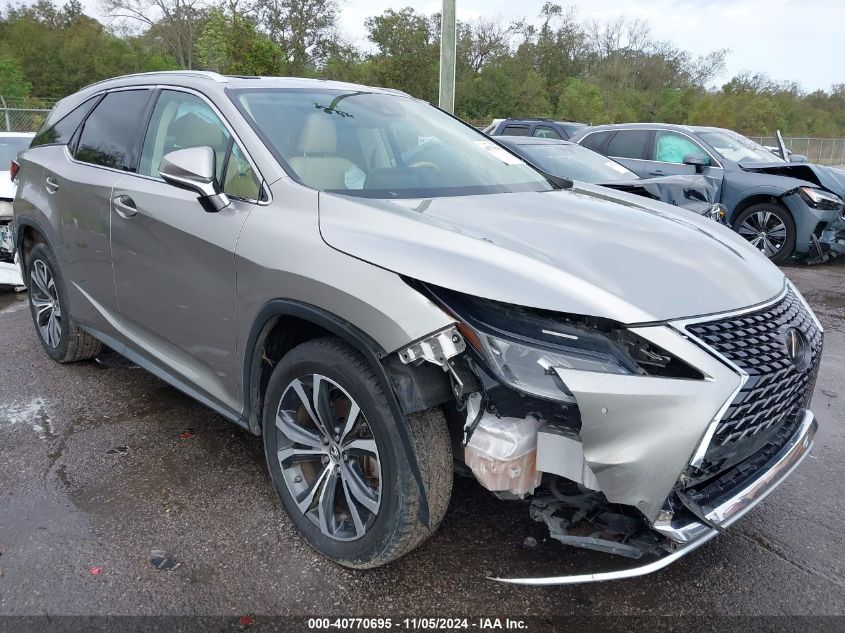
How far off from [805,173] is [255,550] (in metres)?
8.59

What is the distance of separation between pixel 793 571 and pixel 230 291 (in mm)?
2412

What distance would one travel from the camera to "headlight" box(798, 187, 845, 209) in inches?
317

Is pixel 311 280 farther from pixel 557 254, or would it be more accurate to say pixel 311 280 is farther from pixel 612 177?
pixel 612 177

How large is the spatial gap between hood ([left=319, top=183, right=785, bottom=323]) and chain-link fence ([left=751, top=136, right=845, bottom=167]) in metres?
33.2

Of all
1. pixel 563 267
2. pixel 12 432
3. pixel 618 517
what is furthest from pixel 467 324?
pixel 12 432

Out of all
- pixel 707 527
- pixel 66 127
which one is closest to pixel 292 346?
pixel 707 527

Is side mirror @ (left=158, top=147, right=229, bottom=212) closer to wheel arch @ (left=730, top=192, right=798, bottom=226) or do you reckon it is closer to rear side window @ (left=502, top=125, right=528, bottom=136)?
wheel arch @ (left=730, top=192, right=798, bottom=226)

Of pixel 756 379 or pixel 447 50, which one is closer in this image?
pixel 756 379

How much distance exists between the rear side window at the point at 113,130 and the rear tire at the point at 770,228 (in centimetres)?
754

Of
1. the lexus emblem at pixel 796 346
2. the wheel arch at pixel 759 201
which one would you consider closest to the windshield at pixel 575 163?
the wheel arch at pixel 759 201

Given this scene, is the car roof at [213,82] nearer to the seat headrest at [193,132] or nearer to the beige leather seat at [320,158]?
the seat headrest at [193,132]

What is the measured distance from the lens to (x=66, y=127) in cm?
421

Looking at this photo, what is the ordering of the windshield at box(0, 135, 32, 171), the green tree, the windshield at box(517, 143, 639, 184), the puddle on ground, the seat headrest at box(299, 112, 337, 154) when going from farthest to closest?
the green tree
the windshield at box(0, 135, 32, 171)
the windshield at box(517, 143, 639, 184)
the puddle on ground
the seat headrest at box(299, 112, 337, 154)

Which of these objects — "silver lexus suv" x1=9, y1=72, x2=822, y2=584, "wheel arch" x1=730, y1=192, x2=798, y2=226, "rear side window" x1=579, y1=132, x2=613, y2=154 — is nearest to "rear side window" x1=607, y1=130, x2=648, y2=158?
"rear side window" x1=579, y1=132, x2=613, y2=154
